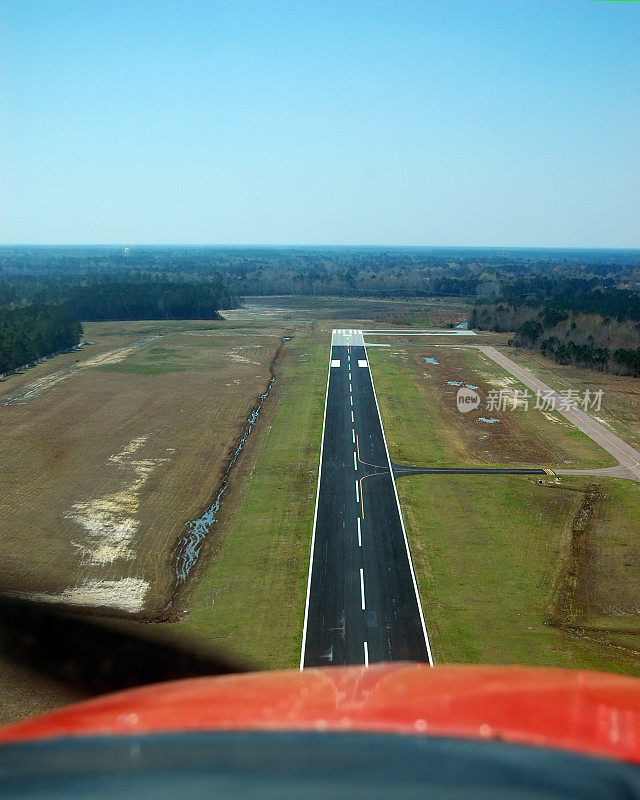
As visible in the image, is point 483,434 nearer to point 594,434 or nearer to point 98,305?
point 594,434

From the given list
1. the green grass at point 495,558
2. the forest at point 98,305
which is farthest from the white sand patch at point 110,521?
the forest at point 98,305

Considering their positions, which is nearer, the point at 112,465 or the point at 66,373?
the point at 112,465

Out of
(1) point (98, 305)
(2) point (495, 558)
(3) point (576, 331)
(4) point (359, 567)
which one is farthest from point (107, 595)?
(1) point (98, 305)

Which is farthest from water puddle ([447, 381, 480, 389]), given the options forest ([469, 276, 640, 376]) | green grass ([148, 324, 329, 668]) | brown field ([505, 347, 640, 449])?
green grass ([148, 324, 329, 668])

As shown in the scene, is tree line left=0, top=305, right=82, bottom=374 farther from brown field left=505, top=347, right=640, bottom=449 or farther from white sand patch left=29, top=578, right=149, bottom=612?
brown field left=505, top=347, right=640, bottom=449

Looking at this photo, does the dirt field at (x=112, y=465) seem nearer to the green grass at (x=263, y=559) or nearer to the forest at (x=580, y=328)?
the green grass at (x=263, y=559)

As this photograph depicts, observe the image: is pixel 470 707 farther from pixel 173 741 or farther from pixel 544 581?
pixel 544 581

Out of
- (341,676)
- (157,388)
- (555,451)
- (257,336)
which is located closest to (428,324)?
(257,336)
